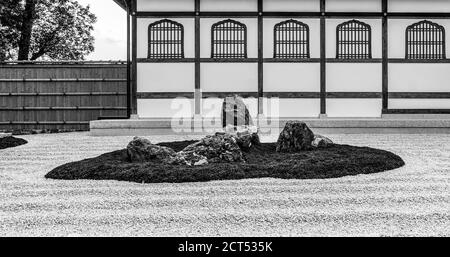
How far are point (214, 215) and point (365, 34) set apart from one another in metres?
11.3

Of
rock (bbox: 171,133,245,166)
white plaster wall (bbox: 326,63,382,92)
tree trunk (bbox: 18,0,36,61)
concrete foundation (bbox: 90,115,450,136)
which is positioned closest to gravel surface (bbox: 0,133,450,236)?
rock (bbox: 171,133,245,166)

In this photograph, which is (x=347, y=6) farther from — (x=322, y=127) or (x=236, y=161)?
(x=236, y=161)

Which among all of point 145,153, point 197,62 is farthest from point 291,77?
point 145,153

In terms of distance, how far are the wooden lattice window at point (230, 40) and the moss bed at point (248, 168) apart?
6454 mm

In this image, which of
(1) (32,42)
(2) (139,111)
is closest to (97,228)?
(2) (139,111)

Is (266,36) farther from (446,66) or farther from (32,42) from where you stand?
(32,42)

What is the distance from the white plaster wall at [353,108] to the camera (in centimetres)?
1423

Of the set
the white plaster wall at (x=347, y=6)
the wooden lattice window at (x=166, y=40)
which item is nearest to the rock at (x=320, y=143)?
the wooden lattice window at (x=166, y=40)

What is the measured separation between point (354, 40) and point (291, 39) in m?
2.07

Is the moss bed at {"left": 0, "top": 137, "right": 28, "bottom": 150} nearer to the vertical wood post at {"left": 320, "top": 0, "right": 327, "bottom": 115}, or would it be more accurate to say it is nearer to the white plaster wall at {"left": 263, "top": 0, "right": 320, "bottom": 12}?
the white plaster wall at {"left": 263, "top": 0, "right": 320, "bottom": 12}

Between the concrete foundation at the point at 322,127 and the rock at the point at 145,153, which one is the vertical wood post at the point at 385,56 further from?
the rock at the point at 145,153

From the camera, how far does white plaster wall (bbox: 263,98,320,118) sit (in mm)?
14117

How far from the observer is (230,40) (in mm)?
13984

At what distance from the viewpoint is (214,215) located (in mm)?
4703
